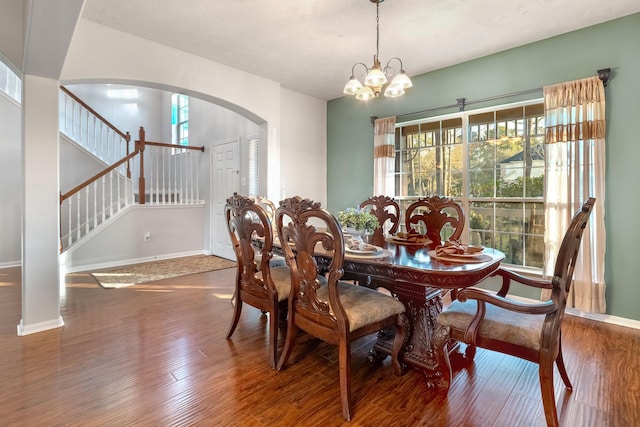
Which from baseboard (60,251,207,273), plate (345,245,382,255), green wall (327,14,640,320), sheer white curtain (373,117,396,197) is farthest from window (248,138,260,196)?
plate (345,245,382,255)

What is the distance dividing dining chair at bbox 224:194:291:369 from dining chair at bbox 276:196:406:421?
0.47 feet

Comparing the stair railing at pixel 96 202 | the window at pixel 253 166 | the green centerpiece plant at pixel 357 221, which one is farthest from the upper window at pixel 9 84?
the green centerpiece plant at pixel 357 221

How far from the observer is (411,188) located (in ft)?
14.9

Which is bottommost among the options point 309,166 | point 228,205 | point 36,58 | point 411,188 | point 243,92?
point 228,205

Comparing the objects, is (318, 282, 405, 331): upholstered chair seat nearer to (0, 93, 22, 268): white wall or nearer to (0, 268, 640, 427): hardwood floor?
(0, 268, 640, 427): hardwood floor

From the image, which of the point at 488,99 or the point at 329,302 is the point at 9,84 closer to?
the point at 329,302

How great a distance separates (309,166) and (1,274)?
15.2ft

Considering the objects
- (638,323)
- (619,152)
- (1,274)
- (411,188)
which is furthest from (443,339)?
(1,274)

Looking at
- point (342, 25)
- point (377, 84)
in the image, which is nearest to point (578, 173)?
point (377, 84)

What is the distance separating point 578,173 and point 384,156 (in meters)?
2.22

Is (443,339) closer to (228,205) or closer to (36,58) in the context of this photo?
(228,205)

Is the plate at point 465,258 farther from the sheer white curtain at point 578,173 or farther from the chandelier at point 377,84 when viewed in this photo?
the sheer white curtain at point 578,173

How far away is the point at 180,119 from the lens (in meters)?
7.46

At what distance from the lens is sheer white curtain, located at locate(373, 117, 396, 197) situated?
4.58 m
